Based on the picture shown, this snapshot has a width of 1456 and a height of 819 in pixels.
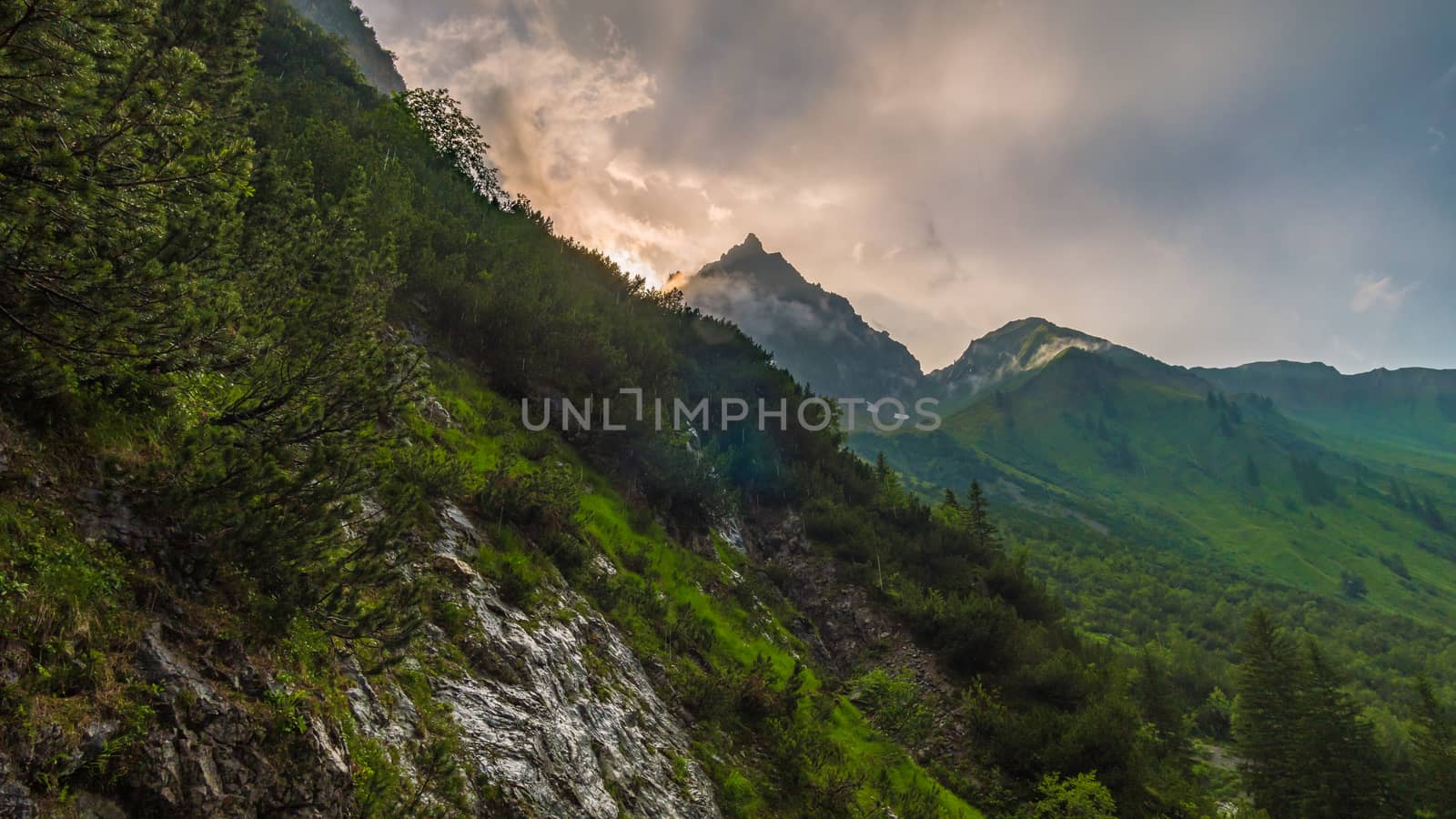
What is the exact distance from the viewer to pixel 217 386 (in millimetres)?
7375

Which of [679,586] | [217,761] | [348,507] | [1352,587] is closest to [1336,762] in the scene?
[679,586]

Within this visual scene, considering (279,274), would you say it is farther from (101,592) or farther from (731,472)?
(731,472)

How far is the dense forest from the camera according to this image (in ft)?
16.8

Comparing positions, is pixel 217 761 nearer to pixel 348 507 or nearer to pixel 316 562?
pixel 316 562

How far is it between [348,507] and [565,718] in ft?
17.1

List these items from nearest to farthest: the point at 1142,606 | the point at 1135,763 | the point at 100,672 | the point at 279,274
Answer: the point at 100,672, the point at 279,274, the point at 1135,763, the point at 1142,606

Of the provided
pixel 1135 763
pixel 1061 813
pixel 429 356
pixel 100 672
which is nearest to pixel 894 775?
pixel 1061 813

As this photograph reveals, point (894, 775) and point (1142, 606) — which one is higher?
point (894, 775)

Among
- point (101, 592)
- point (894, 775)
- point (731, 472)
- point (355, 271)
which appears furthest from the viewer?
point (731, 472)

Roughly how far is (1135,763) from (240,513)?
2700 centimetres

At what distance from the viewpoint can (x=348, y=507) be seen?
23.1 ft

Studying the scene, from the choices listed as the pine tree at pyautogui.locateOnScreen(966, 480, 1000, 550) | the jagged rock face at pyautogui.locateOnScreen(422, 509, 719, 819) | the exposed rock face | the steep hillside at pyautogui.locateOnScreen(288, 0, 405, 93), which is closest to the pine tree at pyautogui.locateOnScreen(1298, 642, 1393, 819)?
the pine tree at pyautogui.locateOnScreen(966, 480, 1000, 550)

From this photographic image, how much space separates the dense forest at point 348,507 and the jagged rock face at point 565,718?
0.30 m

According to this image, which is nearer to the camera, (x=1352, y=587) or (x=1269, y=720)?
(x=1269, y=720)
